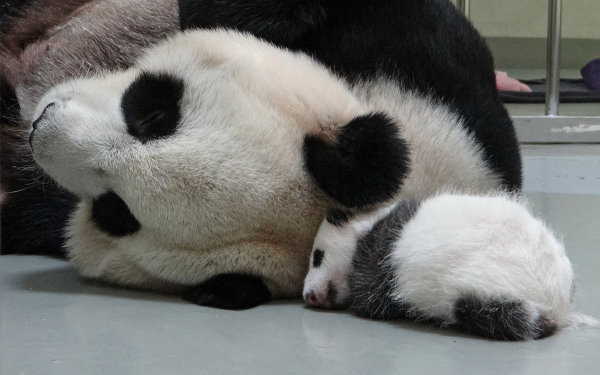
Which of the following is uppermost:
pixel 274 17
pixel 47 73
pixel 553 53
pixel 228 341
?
pixel 553 53

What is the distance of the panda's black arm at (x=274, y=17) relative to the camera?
176cm

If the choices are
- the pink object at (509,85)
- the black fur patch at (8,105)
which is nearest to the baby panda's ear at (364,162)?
the black fur patch at (8,105)

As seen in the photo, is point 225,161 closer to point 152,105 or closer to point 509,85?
point 152,105

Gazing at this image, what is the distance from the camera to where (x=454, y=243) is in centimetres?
136

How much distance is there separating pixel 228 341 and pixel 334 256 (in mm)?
261

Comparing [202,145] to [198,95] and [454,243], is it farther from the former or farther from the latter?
[454,243]

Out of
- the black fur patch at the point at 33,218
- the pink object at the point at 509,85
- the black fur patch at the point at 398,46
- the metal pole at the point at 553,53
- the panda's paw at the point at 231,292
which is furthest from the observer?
the pink object at the point at 509,85

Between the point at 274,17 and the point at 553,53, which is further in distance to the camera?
the point at 553,53

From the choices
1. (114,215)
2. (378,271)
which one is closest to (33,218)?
(114,215)

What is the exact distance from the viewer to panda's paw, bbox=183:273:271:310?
5.07 feet

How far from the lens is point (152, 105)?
1604 millimetres

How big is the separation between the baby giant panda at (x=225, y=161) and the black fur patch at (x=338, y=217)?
31mm

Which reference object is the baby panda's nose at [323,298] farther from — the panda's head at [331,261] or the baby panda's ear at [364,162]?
the baby panda's ear at [364,162]

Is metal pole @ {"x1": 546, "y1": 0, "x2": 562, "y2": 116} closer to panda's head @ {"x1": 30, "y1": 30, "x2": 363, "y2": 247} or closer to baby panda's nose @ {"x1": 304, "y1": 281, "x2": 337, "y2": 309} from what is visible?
panda's head @ {"x1": 30, "y1": 30, "x2": 363, "y2": 247}
